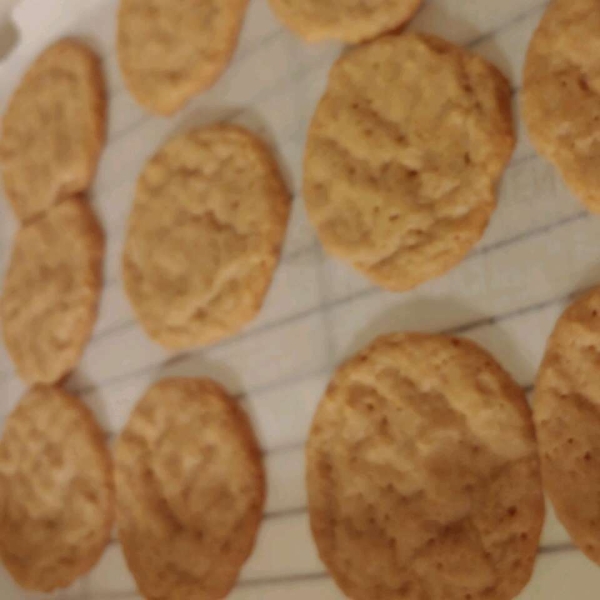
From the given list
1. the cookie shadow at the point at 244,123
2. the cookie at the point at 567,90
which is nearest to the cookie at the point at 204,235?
the cookie shadow at the point at 244,123

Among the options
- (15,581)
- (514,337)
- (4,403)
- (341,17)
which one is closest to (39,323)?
(4,403)

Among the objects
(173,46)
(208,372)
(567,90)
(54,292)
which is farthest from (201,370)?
(567,90)

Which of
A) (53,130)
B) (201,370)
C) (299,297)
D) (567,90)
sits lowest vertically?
(201,370)

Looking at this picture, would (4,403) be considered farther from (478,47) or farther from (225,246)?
(478,47)

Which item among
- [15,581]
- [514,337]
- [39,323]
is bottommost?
[15,581]

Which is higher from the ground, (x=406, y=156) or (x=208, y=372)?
(x=406, y=156)

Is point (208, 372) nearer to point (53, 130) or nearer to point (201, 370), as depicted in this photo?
point (201, 370)
